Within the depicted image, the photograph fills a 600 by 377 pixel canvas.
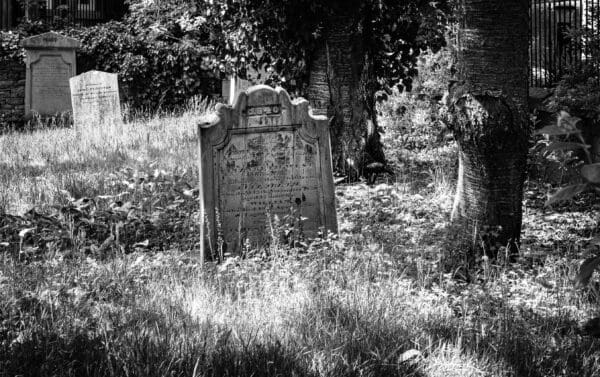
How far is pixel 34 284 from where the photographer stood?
4770mm

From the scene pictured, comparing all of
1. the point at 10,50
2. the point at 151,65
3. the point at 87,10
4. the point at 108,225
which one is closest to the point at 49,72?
the point at 10,50

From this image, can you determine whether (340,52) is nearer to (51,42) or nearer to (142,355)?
(142,355)

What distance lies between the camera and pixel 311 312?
4.14 m

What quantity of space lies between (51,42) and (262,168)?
12745 mm

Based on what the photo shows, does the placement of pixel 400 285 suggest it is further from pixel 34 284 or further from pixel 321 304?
pixel 34 284

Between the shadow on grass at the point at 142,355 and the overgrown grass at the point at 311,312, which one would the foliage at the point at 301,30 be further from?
the shadow on grass at the point at 142,355

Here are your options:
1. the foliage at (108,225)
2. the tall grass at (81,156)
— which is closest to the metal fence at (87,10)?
the tall grass at (81,156)

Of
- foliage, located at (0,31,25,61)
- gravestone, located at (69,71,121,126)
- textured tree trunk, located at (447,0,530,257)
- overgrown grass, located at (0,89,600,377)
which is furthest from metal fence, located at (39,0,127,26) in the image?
textured tree trunk, located at (447,0,530,257)

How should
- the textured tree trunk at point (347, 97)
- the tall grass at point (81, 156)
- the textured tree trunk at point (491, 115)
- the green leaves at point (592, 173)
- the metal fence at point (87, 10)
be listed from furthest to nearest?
the metal fence at point (87, 10) < the textured tree trunk at point (347, 97) < the tall grass at point (81, 156) < the textured tree trunk at point (491, 115) < the green leaves at point (592, 173)

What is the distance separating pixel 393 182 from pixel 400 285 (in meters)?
4.17

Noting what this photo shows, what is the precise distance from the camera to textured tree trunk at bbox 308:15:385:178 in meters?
9.24

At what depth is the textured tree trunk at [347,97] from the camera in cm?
924

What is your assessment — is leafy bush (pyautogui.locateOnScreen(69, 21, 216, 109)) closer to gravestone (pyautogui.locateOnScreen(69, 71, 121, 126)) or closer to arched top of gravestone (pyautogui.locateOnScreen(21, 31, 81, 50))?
arched top of gravestone (pyautogui.locateOnScreen(21, 31, 81, 50))

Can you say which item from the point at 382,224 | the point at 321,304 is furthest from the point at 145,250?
the point at 321,304
